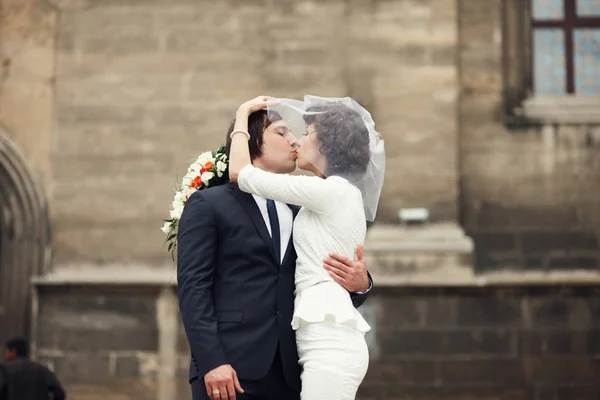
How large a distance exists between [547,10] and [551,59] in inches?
20.0

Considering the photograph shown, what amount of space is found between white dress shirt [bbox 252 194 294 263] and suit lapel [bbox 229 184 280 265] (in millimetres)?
22

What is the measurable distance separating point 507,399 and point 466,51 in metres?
3.34

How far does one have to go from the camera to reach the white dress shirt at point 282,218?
12.1 ft

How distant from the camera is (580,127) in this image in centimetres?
959

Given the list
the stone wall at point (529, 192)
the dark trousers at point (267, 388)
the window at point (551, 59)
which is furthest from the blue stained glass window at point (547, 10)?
the dark trousers at point (267, 388)

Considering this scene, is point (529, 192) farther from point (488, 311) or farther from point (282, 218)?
point (282, 218)

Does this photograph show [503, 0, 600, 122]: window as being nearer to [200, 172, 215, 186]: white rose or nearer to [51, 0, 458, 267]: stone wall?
[51, 0, 458, 267]: stone wall

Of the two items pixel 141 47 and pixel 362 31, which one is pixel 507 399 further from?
pixel 141 47

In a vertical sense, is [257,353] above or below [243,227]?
below

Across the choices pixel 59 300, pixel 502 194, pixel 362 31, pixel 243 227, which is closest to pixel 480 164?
pixel 502 194

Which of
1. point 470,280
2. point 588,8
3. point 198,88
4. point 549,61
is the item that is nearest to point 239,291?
point 470,280

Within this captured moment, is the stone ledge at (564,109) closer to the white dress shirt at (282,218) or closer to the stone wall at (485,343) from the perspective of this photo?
the stone wall at (485,343)

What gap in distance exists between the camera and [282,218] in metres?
3.75

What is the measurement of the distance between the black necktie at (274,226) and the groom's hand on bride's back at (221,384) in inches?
18.2
